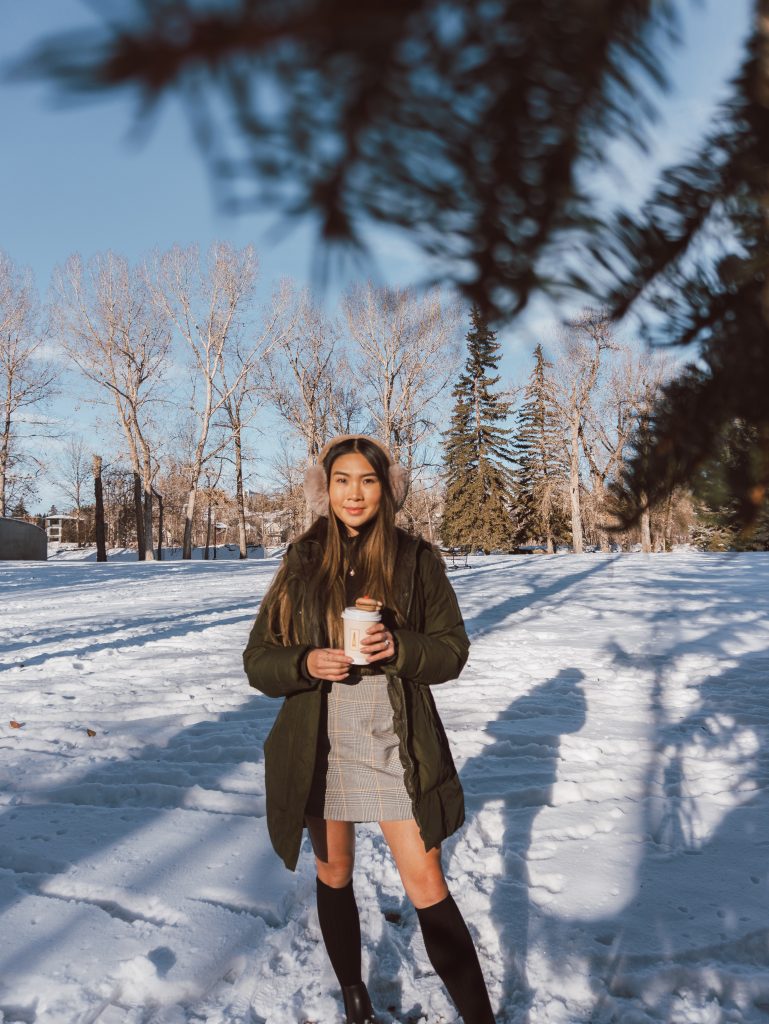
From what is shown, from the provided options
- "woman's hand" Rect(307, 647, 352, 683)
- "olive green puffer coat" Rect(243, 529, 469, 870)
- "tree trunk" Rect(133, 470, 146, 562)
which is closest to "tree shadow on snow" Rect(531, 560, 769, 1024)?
"olive green puffer coat" Rect(243, 529, 469, 870)

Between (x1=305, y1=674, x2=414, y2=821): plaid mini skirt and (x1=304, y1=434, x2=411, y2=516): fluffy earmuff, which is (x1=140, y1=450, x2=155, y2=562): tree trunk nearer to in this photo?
(x1=304, y1=434, x2=411, y2=516): fluffy earmuff

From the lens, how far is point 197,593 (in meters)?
11.8

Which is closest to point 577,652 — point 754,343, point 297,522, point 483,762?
point 483,762

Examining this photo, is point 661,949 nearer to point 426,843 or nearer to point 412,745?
point 426,843

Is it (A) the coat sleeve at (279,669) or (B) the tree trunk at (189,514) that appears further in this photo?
(B) the tree trunk at (189,514)

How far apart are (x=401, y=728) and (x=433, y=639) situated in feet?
0.86

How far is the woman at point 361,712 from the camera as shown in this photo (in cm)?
183

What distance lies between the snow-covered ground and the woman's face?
4.95ft

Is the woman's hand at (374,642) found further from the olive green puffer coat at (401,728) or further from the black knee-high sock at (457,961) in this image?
the black knee-high sock at (457,961)

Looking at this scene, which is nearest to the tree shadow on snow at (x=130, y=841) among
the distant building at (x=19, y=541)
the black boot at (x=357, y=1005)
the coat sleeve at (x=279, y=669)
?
the black boot at (x=357, y=1005)

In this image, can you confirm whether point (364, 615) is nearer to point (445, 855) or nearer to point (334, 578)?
point (334, 578)

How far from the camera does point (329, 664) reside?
1.74 metres

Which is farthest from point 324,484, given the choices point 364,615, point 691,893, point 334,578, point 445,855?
point 691,893

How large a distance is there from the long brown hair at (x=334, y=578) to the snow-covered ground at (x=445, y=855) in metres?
1.16
